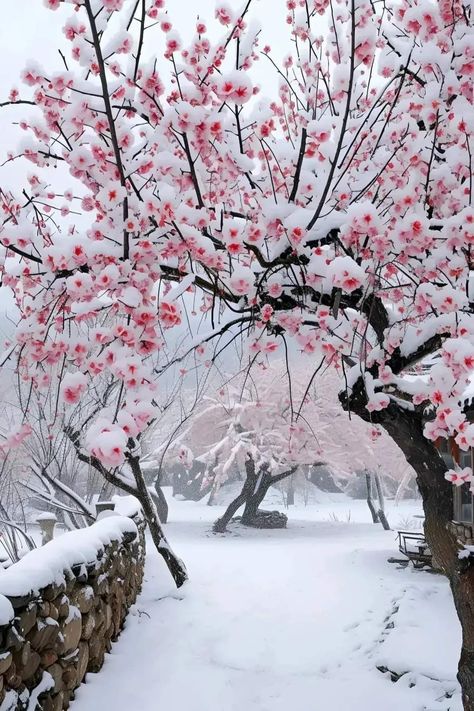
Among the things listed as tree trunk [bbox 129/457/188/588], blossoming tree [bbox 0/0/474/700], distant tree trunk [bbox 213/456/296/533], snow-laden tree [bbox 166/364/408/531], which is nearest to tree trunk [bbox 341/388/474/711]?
blossoming tree [bbox 0/0/474/700]

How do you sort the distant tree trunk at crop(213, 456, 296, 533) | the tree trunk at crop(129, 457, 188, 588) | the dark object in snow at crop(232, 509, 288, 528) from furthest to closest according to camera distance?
the distant tree trunk at crop(213, 456, 296, 533) < the dark object in snow at crop(232, 509, 288, 528) < the tree trunk at crop(129, 457, 188, 588)

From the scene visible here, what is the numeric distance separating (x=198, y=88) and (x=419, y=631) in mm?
6372

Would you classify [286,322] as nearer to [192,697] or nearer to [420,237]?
[420,237]

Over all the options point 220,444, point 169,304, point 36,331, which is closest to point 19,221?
point 36,331

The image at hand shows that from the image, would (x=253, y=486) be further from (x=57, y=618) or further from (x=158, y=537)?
(x=57, y=618)

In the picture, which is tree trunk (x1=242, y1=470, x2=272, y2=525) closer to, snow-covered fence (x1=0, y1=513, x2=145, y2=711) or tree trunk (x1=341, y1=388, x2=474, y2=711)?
snow-covered fence (x1=0, y1=513, x2=145, y2=711)

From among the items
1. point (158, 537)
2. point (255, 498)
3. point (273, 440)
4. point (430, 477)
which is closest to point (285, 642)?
point (158, 537)

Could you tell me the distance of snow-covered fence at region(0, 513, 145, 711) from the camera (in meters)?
3.42

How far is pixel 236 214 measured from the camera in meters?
4.02

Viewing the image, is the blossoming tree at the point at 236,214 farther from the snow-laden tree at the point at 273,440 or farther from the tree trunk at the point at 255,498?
the tree trunk at the point at 255,498

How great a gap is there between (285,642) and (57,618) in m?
3.67

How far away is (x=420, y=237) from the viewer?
332 cm

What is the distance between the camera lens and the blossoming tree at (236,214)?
3.03 meters

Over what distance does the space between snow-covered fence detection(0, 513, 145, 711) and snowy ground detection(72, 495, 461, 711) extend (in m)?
0.36
